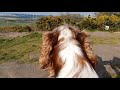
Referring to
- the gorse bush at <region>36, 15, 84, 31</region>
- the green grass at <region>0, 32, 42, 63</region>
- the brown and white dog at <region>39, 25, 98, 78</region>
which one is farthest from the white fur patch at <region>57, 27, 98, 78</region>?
the green grass at <region>0, 32, 42, 63</region>

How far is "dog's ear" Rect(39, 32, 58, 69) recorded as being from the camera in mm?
2596

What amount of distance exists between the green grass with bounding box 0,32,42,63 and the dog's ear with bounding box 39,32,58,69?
50.3 inches

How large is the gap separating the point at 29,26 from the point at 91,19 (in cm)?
73

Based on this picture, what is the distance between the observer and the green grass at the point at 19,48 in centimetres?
398

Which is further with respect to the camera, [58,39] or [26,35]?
[26,35]

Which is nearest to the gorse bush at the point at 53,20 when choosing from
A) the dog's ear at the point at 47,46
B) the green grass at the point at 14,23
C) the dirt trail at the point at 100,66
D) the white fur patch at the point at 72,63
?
the green grass at the point at 14,23

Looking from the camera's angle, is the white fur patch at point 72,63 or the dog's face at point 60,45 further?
the dog's face at point 60,45

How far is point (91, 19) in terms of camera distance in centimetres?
399

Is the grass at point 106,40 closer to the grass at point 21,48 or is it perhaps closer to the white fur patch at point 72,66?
the grass at point 21,48

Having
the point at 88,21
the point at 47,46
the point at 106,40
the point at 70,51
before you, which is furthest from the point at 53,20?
the point at 70,51

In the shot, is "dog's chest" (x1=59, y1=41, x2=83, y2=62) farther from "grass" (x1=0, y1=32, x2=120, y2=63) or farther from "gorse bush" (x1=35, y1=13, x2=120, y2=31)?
"grass" (x1=0, y1=32, x2=120, y2=63)
